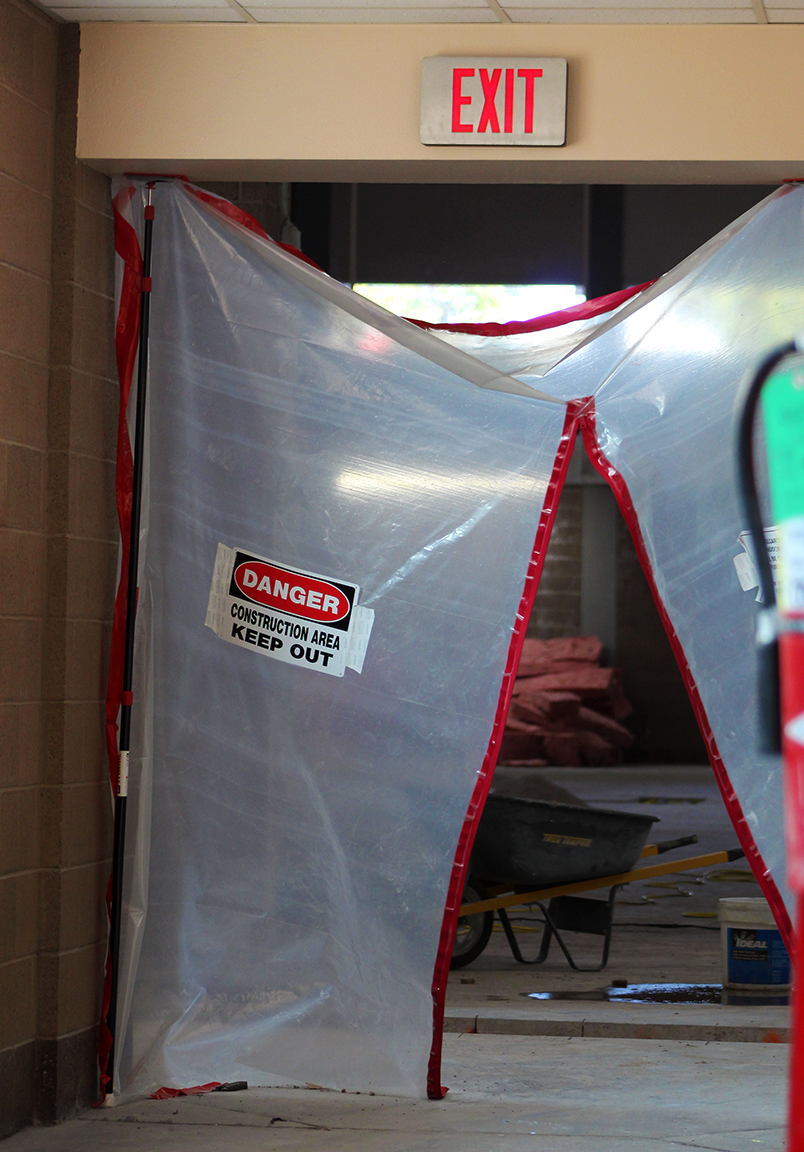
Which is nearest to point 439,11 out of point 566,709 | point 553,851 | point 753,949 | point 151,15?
point 151,15

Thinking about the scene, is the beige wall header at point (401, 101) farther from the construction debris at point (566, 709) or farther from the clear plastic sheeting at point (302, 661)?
the construction debris at point (566, 709)

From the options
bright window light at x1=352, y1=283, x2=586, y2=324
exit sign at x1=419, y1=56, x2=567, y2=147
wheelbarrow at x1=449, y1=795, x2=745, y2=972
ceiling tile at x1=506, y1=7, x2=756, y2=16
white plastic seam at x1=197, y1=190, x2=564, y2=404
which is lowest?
wheelbarrow at x1=449, y1=795, x2=745, y2=972

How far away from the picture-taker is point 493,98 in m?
3.44

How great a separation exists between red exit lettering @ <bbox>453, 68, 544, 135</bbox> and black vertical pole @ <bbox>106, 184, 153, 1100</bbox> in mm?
943

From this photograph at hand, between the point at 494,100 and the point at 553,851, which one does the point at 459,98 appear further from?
the point at 553,851

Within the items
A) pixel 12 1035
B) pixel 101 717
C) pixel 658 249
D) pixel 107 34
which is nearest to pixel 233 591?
pixel 101 717

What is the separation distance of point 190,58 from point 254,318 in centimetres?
71

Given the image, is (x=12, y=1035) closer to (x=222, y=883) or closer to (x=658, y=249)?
(x=222, y=883)

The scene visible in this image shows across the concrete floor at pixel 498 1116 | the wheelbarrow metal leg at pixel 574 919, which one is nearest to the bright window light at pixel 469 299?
the wheelbarrow metal leg at pixel 574 919

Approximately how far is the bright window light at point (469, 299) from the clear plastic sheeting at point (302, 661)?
10141 mm

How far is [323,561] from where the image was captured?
369 cm

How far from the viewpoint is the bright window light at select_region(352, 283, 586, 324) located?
13.7m

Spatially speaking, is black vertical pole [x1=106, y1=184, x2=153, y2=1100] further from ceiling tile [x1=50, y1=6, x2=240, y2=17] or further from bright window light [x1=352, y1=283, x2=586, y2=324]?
bright window light [x1=352, y1=283, x2=586, y2=324]

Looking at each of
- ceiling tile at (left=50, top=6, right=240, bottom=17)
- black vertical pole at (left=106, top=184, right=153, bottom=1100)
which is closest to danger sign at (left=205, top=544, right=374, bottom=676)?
black vertical pole at (left=106, top=184, right=153, bottom=1100)
